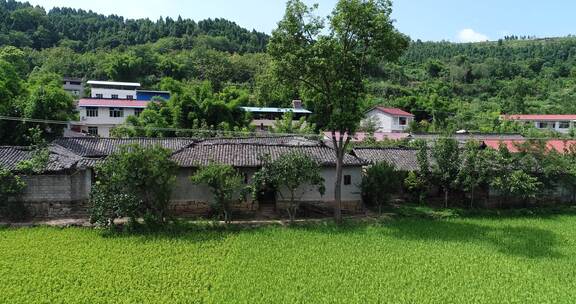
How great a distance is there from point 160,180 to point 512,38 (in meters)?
184

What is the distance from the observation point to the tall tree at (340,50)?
21078 millimetres

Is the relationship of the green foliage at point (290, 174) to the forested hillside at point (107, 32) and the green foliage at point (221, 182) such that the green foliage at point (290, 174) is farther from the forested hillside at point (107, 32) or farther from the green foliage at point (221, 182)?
the forested hillside at point (107, 32)

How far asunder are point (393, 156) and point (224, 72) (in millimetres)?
62968

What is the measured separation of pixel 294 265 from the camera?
50.8ft

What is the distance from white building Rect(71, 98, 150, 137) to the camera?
4803cm

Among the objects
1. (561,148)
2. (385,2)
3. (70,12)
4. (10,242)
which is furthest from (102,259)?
(70,12)

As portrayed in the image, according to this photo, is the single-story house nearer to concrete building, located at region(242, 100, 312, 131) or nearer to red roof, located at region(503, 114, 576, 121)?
concrete building, located at region(242, 100, 312, 131)

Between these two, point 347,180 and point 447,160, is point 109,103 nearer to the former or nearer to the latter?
point 347,180

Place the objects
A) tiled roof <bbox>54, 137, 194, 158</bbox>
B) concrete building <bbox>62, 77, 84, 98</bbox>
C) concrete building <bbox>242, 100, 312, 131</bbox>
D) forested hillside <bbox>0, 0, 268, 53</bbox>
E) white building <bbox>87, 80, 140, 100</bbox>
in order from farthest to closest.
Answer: forested hillside <bbox>0, 0, 268, 53</bbox> < concrete building <bbox>62, 77, 84, 98</bbox> < white building <bbox>87, 80, 140, 100</bbox> < concrete building <bbox>242, 100, 312, 131</bbox> < tiled roof <bbox>54, 137, 194, 158</bbox>

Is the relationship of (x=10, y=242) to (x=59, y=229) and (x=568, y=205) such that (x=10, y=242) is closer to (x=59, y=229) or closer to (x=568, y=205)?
(x=59, y=229)

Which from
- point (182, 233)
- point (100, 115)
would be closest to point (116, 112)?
point (100, 115)

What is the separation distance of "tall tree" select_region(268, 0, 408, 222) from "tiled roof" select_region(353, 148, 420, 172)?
19.6 feet

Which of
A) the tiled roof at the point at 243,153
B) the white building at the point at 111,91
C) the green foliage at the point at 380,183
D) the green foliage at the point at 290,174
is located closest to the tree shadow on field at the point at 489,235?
the green foliage at the point at 380,183

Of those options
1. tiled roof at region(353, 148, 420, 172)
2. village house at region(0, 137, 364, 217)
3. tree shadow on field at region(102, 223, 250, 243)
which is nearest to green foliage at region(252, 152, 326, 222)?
village house at region(0, 137, 364, 217)
